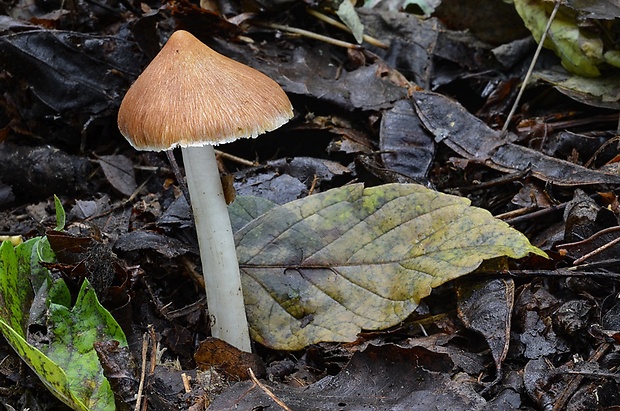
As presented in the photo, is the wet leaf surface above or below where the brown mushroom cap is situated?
below

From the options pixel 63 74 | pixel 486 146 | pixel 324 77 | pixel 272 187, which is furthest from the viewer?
pixel 324 77

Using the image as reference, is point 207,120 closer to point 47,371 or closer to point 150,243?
point 150,243

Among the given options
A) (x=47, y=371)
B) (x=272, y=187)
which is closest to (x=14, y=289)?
(x=47, y=371)

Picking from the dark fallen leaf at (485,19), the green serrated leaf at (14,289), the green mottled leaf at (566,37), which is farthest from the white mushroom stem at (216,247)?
the dark fallen leaf at (485,19)

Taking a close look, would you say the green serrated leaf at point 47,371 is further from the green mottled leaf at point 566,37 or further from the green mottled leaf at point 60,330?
the green mottled leaf at point 566,37

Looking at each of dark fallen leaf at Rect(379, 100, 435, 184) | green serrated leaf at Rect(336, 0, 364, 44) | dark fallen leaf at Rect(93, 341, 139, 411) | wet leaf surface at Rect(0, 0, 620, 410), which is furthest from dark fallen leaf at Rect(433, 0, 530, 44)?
dark fallen leaf at Rect(93, 341, 139, 411)

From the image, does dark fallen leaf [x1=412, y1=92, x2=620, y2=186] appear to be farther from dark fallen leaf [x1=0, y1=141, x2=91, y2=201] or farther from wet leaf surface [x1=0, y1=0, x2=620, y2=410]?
dark fallen leaf [x1=0, y1=141, x2=91, y2=201]

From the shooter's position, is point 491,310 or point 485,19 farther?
point 485,19
